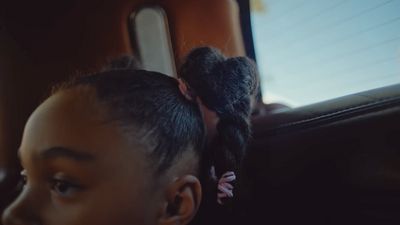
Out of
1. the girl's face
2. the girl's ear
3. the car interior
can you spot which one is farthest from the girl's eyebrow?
the car interior

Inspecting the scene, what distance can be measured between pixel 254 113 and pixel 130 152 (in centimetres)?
48

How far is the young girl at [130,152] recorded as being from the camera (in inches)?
22.0

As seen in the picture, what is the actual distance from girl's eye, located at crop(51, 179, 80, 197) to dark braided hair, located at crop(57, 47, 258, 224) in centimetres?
10

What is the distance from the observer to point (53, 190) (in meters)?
0.57

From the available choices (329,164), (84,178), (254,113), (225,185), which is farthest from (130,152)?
(254,113)

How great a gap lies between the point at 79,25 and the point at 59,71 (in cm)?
16

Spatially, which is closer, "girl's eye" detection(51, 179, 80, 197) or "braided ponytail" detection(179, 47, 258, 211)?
"girl's eye" detection(51, 179, 80, 197)

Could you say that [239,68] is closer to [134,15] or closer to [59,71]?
[134,15]

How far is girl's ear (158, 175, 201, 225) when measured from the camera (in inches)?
23.4

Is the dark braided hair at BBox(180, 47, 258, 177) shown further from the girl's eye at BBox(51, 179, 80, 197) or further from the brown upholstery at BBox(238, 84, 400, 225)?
the girl's eye at BBox(51, 179, 80, 197)

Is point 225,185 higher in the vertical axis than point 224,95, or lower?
lower

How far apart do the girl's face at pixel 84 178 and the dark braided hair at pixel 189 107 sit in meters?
0.03

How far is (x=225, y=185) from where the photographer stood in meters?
0.67

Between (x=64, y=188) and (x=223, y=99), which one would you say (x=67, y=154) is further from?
(x=223, y=99)
